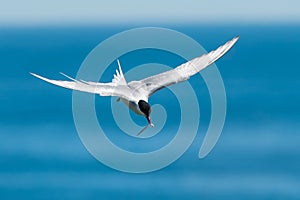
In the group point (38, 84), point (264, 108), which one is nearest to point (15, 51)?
point (38, 84)

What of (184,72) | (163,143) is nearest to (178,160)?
(163,143)

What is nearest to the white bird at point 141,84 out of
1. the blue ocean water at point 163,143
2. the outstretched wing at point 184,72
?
the outstretched wing at point 184,72

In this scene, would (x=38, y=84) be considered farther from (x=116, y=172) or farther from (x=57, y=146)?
(x=116, y=172)

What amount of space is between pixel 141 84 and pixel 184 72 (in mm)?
1402

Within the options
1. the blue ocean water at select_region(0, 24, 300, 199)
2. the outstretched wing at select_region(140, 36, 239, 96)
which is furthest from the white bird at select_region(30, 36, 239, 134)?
the blue ocean water at select_region(0, 24, 300, 199)

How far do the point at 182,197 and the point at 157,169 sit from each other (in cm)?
597

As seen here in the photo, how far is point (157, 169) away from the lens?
61594 millimetres

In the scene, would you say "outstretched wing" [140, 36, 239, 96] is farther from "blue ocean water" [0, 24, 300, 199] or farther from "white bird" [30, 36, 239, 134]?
"blue ocean water" [0, 24, 300, 199]

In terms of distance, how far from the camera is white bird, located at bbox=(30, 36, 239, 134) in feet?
92.5

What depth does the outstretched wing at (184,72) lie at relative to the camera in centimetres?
2967

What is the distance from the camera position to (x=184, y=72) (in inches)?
1206

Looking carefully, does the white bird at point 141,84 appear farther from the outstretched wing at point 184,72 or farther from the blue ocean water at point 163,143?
the blue ocean water at point 163,143

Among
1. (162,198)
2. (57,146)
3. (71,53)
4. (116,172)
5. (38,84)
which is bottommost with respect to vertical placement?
(162,198)

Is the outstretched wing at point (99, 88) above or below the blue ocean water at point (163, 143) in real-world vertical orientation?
below
